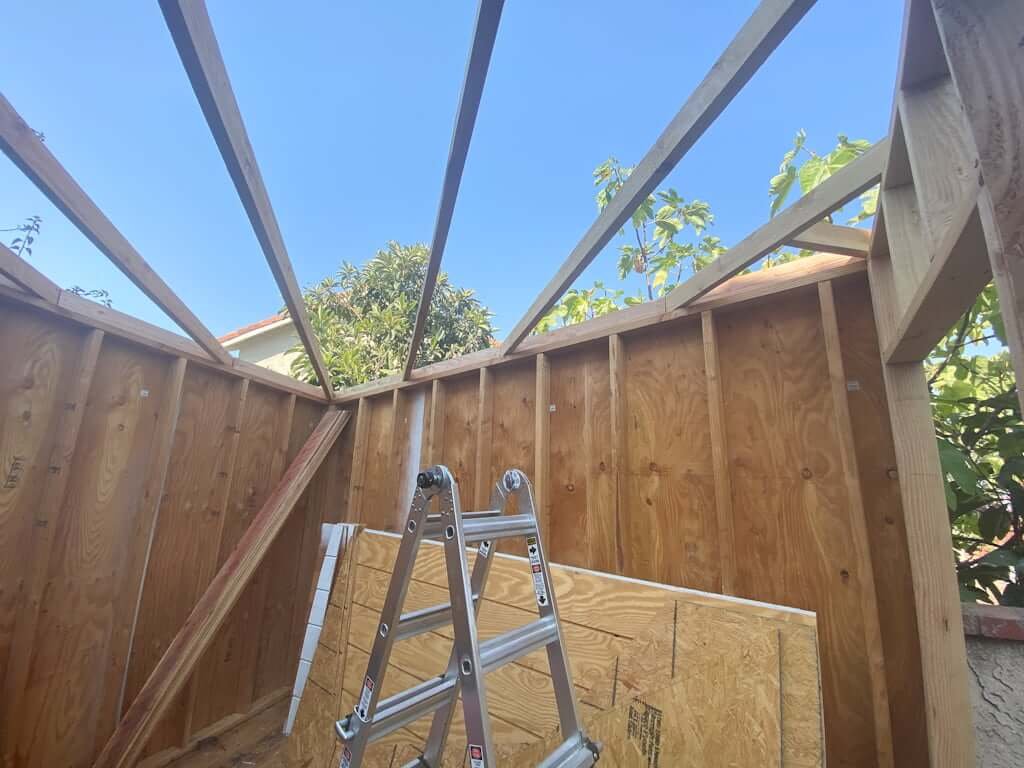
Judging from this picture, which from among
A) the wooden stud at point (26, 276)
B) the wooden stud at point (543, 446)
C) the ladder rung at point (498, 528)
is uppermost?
the wooden stud at point (26, 276)

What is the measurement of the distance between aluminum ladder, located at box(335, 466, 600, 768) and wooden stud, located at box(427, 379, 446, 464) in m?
1.73

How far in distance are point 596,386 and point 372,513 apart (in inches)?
82.7

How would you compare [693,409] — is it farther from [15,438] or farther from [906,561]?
[15,438]

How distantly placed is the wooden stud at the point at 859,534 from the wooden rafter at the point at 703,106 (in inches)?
36.6

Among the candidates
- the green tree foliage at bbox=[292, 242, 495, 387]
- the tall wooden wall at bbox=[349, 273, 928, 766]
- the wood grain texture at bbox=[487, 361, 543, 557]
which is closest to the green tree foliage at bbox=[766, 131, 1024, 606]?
the tall wooden wall at bbox=[349, 273, 928, 766]

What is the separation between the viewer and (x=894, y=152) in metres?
1.12

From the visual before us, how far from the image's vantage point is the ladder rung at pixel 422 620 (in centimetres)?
105

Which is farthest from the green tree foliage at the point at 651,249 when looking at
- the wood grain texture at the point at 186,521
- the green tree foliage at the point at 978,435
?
the wood grain texture at the point at 186,521

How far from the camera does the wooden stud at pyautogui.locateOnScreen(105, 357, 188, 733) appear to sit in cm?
222

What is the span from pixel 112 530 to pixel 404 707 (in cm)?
236

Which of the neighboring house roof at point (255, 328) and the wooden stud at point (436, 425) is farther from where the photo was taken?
the neighboring house roof at point (255, 328)

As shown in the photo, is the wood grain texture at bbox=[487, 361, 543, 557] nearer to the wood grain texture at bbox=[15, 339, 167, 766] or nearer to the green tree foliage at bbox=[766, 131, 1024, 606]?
the green tree foliage at bbox=[766, 131, 1024, 606]

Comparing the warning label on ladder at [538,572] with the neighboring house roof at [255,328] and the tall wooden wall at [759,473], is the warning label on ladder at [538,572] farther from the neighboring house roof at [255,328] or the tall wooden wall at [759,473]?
the neighboring house roof at [255,328]

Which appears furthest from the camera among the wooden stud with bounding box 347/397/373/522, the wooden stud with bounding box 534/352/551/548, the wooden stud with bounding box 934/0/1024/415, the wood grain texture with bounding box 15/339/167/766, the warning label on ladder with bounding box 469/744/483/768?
the wooden stud with bounding box 347/397/373/522
